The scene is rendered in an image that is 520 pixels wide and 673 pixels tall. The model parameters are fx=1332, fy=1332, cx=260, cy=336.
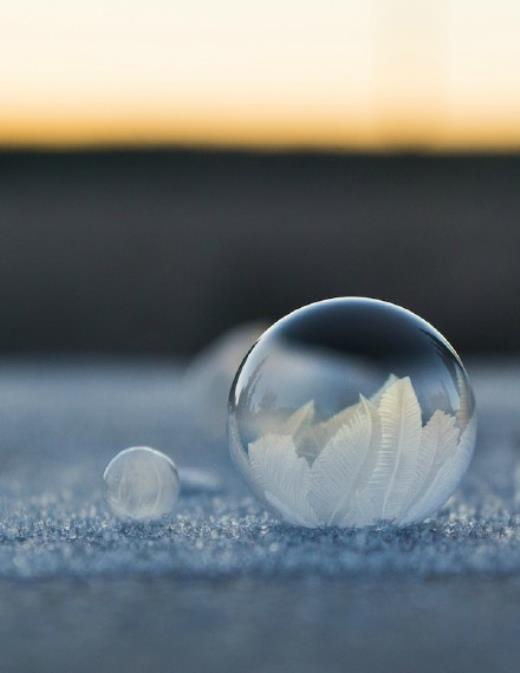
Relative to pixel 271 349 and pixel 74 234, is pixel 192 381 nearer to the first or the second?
→ pixel 74 234

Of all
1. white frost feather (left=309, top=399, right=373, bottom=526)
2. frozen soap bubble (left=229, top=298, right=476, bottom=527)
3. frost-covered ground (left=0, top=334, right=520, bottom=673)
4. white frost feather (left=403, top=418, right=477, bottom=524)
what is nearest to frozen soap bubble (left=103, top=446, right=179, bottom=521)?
frost-covered ground (left=0, top=334, right=520, bottom=673)

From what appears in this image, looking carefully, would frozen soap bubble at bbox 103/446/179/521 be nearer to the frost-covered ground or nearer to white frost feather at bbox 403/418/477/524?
the frost-covered ground

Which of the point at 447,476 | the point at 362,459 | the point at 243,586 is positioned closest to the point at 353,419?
the point at 362,459

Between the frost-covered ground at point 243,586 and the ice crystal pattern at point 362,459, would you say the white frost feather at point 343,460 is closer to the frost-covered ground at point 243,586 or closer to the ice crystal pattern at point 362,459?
the ice crystal pattern at point 362,459

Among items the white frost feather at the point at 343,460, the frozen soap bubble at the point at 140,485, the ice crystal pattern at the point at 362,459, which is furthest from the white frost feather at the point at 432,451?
the frozen soap bubble at the point at 140,485

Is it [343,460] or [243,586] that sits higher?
[343,460]

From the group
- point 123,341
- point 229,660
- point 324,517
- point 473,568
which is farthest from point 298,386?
point 123,341

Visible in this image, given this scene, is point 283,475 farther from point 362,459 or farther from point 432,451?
point 432,451
